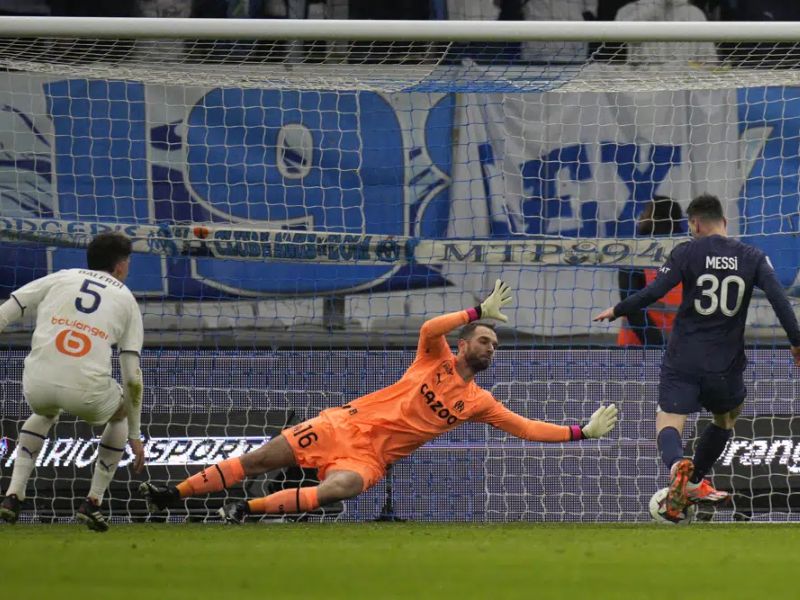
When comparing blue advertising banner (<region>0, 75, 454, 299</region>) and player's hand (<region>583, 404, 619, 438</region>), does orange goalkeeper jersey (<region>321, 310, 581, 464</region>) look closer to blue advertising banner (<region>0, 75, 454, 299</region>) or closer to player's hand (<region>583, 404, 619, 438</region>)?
player's hand (<region>583, 404, 619, 438</region>)

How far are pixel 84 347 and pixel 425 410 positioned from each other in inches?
78.6

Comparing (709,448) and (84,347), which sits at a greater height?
(84,347)

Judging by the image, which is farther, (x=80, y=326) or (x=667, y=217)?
(x=667, y=217)

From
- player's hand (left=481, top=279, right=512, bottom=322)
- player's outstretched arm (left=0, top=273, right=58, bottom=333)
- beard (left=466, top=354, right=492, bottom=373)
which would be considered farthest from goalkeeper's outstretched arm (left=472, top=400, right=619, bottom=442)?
player's outstretched arm (left=0, top=273, right=58, bottom=333)

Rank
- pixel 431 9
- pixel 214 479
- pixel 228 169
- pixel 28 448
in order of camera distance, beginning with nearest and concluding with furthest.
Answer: pixel 28 448, pixel 214 479, pixel 228 169, pixel 431 9

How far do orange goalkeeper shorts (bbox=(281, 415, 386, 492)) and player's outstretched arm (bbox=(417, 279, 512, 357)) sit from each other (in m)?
0.67

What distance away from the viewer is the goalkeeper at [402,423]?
7574 mm

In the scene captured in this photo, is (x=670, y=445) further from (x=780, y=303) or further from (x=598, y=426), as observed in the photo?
(x=780, y=303)

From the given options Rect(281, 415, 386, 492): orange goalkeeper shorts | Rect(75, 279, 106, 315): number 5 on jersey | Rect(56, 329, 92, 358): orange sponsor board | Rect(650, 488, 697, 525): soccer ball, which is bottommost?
Rect(650, 488, 697, 525): soccer ball

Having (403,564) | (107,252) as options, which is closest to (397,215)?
(107,252)

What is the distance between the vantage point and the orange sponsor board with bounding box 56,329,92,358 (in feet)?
22.1

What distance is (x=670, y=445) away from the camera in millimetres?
7363

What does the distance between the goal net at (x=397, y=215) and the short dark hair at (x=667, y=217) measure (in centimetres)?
4

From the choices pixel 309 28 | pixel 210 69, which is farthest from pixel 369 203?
pixel 309 28
